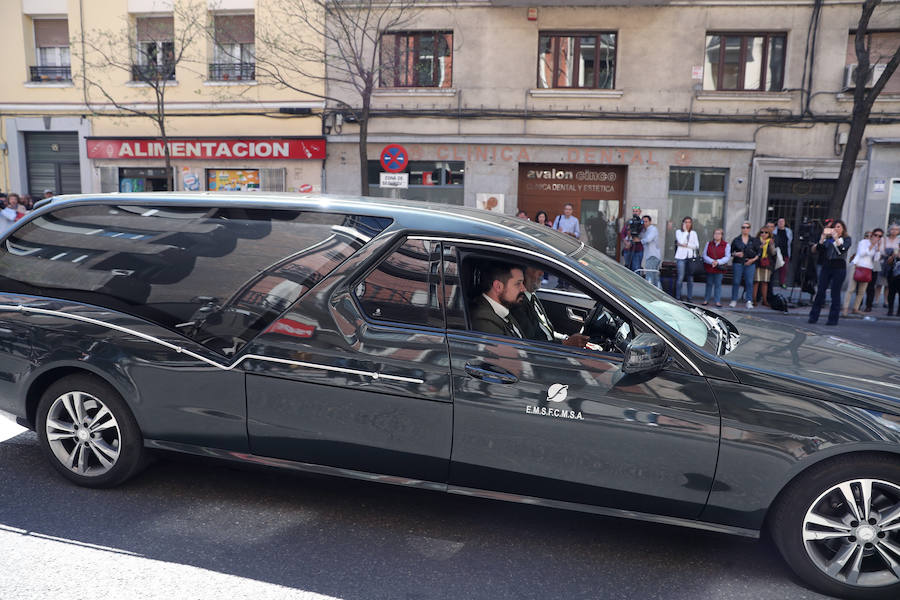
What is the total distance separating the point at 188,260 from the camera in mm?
3785

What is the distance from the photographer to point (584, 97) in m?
17.1

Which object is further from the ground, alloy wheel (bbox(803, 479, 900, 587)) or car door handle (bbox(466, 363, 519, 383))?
car door handle (bbox(466, 363, 519, 383))

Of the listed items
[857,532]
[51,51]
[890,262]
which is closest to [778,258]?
[890,262]

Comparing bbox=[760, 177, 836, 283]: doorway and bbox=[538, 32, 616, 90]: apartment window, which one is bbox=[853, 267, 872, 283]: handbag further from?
bbox=[538, 32, 616, 90]: apartment window

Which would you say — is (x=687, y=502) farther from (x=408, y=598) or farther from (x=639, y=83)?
(x=639, y=83)

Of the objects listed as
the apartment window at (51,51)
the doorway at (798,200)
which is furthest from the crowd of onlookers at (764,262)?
the apartment window at (51,51)

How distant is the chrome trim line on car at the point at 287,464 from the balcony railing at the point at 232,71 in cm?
1611

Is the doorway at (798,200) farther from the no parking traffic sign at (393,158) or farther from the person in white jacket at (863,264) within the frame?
the no parking traffic sign at (393,158)

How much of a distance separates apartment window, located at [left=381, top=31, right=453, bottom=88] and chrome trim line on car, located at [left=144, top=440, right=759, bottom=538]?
49.0 ft

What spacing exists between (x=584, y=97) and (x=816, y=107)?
5.50 m

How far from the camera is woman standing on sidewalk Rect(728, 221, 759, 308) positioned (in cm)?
1373

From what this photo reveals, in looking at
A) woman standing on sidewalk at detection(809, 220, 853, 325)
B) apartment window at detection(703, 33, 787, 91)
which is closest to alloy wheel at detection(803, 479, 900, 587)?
woman standing on sidewalk at detection(809, 220, 853, 325)

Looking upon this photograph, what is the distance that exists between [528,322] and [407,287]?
0.68 meters

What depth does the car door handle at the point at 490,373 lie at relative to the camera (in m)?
3.25
